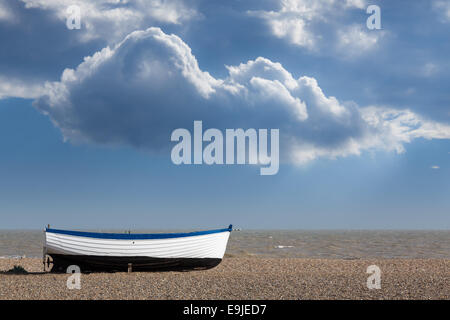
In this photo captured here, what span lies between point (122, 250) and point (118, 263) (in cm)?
75

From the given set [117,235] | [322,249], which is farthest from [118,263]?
[322,249]

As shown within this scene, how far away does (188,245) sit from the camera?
22.2 metres

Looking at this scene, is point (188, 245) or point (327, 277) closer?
point (327, 277)

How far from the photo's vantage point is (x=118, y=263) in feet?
70.9

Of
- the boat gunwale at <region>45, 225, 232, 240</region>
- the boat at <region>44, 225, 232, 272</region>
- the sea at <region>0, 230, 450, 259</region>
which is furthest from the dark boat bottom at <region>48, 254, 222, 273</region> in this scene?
the sea at <region>0, 230, 450, 259</region>

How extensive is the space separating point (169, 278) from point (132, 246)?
11.7 feet

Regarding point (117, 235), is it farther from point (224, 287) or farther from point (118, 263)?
point (224, 287)

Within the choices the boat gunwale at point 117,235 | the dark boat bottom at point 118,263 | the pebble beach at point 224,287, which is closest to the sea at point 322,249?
the dark boat bottom at point 118,263

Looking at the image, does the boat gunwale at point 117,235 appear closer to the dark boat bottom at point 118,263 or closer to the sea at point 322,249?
the dark boat bottom at point 118,263

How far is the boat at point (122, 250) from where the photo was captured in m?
21.6

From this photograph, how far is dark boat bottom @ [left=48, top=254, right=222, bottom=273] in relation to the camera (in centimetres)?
2161
